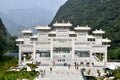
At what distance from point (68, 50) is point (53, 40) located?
226 centimetres

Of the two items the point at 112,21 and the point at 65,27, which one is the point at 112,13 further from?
the point at 65,27

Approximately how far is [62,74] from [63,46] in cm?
890

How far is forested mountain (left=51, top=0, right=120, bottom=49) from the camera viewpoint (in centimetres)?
7321

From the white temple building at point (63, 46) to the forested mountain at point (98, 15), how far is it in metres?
21.1

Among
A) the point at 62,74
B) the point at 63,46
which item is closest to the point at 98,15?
the point at 63,46

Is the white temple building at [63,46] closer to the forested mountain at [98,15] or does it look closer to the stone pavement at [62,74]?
the stone pavement at [62,74]

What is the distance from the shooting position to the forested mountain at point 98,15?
240 ft

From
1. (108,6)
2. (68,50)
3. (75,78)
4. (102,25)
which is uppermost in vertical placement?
(108,6)

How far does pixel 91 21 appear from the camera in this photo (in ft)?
302

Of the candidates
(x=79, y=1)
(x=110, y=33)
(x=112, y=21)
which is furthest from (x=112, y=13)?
(x=79, y=1)

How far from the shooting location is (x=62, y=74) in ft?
114

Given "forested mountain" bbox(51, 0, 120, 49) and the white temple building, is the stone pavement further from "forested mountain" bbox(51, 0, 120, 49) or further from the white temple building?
"forested mountain" bbox(51, 0, 120, 49)

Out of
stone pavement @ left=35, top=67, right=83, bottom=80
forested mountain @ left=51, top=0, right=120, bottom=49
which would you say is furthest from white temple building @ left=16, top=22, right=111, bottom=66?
forested mountain @ left=51, top=0, right=120, bottom=49

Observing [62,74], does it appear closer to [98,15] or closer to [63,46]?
[63,46]
